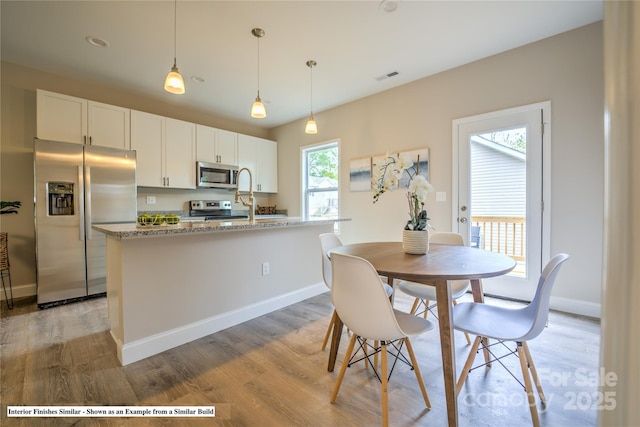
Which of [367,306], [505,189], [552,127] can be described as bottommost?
[367,306]

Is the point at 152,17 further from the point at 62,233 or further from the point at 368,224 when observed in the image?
the point at 368,224

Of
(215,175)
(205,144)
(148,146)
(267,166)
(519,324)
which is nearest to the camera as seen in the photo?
(519,324)

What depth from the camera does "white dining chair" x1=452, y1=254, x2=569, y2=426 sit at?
1.29 meters

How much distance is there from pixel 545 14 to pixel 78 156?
483cm

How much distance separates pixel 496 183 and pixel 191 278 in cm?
316

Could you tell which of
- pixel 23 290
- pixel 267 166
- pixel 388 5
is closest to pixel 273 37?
pixel 388 5

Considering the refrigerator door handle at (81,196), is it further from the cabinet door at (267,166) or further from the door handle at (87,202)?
the cabinet door at (267,166)

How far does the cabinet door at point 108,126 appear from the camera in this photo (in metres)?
A: 3.30

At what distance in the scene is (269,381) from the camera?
1.70 metres

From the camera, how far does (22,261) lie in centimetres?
323

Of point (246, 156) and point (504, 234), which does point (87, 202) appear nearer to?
point (246, 156)

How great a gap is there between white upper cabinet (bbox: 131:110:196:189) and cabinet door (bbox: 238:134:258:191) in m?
0.83

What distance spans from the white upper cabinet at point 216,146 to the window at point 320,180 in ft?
4.07

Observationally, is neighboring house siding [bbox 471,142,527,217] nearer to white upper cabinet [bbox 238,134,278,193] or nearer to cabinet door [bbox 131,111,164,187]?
white upper cabinet [bbox 238,134,278,193]
